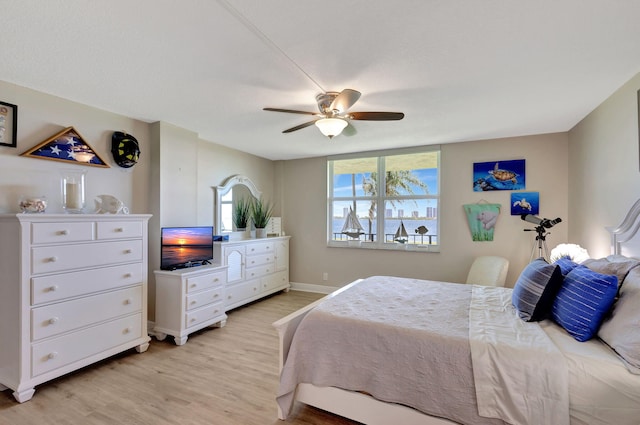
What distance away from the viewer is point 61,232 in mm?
2428

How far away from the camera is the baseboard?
5.29 metres

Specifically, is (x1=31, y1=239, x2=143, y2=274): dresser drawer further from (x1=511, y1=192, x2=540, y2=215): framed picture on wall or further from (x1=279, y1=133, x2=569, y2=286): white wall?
(x1=511, y1=192, x2=540, y2=215): framed picture on wall

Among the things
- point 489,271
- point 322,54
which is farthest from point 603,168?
point 322,54

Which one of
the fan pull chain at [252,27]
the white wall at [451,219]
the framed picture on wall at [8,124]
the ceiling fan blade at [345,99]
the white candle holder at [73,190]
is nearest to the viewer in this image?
the fan pull chain at [252,27]

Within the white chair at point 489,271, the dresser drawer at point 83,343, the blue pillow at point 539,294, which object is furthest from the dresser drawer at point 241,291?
the blue pillow at point 539,294

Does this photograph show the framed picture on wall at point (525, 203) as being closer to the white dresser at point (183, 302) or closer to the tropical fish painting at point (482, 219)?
the tropical fish painting at point (482, 219)

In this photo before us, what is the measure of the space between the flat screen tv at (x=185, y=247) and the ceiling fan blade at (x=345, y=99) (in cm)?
230

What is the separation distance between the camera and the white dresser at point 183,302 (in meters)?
3.23

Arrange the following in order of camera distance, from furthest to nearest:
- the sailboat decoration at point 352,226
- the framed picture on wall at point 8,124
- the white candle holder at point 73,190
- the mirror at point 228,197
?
1. the sailboat decoration at point 352,226
2. the mirror at point 228,197
3. the white candle holder at point 73,190
4. the framed picture on wall at point 8,124

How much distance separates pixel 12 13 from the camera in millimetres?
1614

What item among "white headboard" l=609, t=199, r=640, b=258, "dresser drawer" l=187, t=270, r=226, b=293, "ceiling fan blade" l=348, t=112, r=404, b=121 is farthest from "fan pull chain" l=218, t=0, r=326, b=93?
"white headboard" l=609, t=199, r=640, b=258

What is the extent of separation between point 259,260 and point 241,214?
2.60ft

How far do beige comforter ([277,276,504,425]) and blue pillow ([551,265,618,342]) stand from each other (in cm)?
55

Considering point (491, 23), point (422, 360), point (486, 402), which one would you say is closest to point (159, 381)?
point (422, 360)
